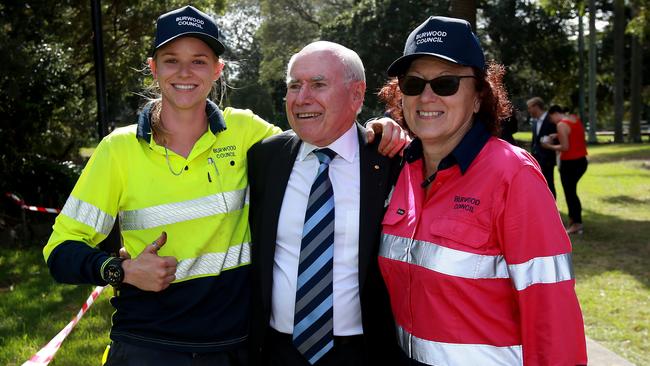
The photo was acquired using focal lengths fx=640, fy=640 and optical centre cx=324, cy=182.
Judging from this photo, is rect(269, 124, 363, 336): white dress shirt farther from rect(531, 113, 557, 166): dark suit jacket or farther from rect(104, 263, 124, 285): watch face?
rect(531, 113, 557, 166): dark suit jacket

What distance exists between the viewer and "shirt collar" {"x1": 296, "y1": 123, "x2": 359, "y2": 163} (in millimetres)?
3088

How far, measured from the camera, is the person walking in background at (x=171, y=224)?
2.71 meters

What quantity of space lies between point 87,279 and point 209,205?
1.97 ft

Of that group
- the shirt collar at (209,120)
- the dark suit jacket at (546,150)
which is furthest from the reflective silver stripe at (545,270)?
the dark suit jacket at (546,150)

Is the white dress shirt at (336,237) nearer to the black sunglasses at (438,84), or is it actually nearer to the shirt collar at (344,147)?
the shirt collar at (344,147)

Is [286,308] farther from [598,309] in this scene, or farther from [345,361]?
[598,309]

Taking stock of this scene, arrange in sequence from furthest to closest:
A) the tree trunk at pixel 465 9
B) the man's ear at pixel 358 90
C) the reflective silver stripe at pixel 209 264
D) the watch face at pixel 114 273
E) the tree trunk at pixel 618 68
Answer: the tree trunk at pixel 618 68, the tree trunk at pixel 465 9, the man's ear at pixel 358 90, the reflective silver stripe at pixel 209 264, the watch face at pixel 114 273

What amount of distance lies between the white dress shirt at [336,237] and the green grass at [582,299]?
297 cm

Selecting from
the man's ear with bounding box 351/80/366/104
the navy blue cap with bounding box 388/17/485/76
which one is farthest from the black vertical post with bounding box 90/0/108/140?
the navy blue cap with bounding box 388/17/485/76

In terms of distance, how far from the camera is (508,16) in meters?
32.5

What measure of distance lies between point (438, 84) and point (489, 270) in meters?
0.79

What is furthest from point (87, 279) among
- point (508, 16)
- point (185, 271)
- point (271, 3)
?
Answer: point (271, 3)

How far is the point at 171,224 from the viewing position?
2814mm

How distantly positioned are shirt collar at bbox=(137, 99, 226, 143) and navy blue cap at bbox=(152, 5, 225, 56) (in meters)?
0.31
